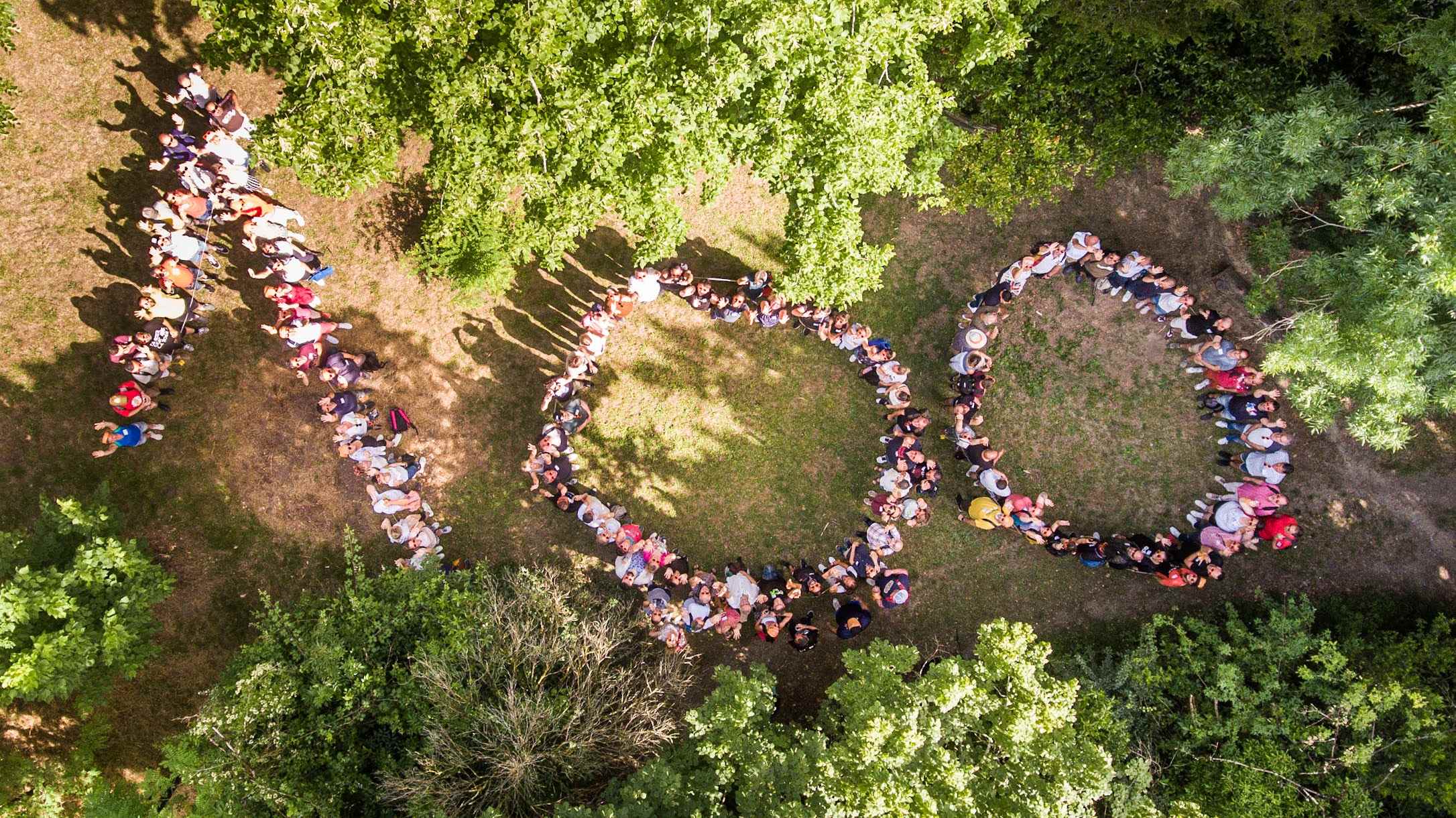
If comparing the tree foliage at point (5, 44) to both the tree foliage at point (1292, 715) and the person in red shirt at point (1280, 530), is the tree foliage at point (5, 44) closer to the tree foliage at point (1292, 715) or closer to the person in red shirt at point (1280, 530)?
the tree foliage at point (1292, 715)

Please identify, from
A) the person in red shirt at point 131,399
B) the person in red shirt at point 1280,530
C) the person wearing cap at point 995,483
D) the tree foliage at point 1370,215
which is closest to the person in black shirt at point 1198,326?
the tree foliage at point 1370,215

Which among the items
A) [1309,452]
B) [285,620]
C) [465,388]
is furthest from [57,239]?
[1309,452]

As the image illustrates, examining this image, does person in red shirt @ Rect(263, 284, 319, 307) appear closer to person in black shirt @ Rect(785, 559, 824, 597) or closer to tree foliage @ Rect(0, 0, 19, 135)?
tree foliage @ Rect(0, 0, 19, 135)

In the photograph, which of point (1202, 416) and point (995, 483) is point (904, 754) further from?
point (1202, 416)

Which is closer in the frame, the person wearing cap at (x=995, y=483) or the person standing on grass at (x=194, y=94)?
the person standing on grass at (x=194, y=94)

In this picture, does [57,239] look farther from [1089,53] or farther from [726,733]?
[1089,53]
